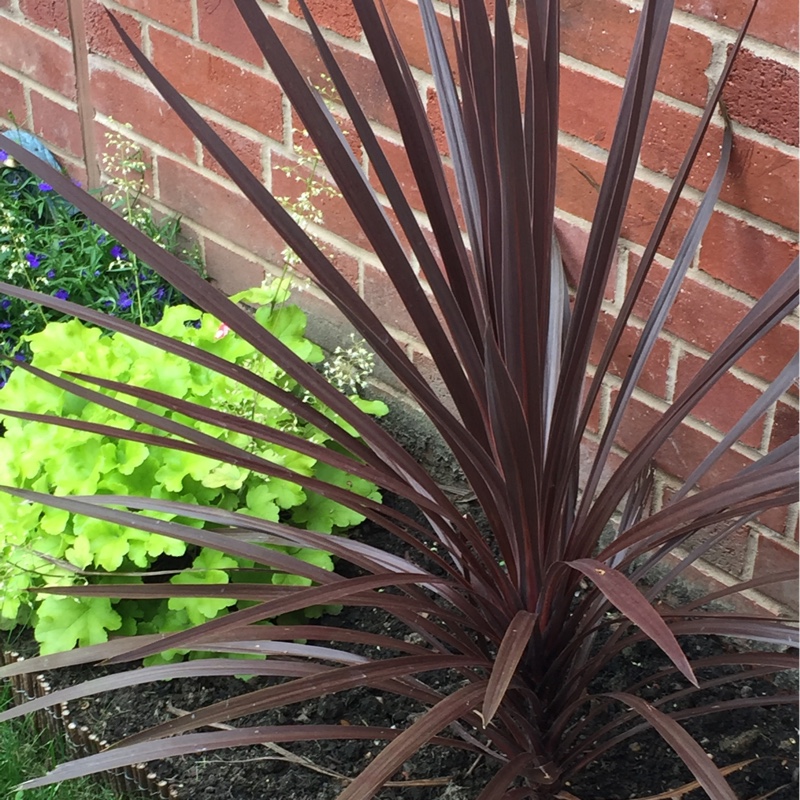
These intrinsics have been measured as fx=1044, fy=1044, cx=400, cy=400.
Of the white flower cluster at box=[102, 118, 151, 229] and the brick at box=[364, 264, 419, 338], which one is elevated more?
the white flower cluster at box=[102, 118, 151, 229]

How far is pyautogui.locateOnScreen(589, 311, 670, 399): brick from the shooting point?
5.43ft

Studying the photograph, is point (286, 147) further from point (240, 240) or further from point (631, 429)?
point (631, 429)

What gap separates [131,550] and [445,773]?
0.58 metres

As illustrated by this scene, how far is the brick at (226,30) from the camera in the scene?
2080 millimetres

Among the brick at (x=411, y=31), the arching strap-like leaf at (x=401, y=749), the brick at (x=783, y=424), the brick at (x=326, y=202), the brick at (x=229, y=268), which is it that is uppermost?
the brick at (x=411, y=31)

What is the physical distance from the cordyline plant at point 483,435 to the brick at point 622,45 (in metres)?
0.17

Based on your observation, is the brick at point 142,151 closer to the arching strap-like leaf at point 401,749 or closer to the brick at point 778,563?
the brick at point 778,563

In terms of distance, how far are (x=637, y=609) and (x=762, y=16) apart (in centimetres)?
89

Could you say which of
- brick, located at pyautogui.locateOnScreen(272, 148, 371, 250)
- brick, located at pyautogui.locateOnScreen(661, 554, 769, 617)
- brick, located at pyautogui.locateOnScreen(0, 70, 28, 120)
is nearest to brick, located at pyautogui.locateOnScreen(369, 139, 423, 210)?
brick, located at pyautogui.locateOnScreen(272, 148, 371, 250)

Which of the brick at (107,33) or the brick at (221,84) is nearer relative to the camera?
the brick at (221,84)

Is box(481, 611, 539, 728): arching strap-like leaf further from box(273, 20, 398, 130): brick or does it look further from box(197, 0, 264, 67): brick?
box(197, 0, 264, 67): brick

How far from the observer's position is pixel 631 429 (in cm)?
174

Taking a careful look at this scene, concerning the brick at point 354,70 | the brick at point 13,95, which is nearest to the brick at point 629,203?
the brick at point 354,70

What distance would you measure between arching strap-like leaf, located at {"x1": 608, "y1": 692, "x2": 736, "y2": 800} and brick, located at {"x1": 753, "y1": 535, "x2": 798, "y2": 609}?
659 millimetres
